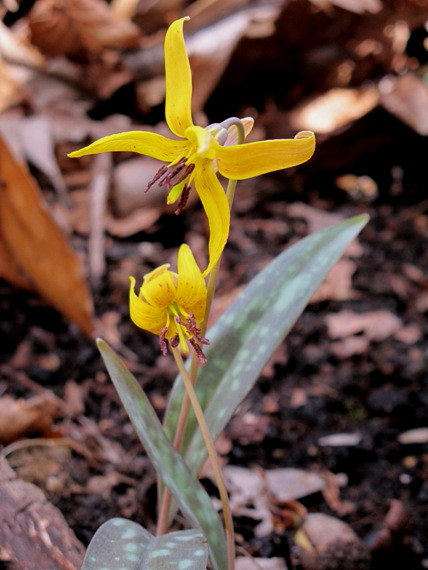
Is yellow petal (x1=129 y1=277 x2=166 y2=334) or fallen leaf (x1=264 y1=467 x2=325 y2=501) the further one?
fallen leaf (x1=264 y1=467 x2=325 y2=501)

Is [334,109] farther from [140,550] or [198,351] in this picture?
[140,550]

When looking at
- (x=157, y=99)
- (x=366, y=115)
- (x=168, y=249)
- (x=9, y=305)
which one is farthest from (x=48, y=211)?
(x=366, y=115)

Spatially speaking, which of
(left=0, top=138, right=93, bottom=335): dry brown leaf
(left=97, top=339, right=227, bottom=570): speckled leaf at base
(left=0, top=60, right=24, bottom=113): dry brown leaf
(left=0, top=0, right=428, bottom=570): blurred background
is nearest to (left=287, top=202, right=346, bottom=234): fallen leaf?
(left=0, top=0, right=428, bottom=570): blurred background

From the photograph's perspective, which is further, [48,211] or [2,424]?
[48,211]

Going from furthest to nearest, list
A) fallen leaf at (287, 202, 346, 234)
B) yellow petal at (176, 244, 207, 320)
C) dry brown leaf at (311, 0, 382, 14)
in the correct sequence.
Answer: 1. dry brown leaf at (311, 0, 382, 14)
2. fallen leaf at (287, 202, 346, 234)
3. yellow petal at (176, 244, 207, 320)

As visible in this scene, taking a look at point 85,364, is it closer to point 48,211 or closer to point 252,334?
point 48,211

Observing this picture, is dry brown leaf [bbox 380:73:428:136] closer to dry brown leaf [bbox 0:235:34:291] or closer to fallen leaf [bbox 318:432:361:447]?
fallen leaf [bbox 318:432:361:447]
